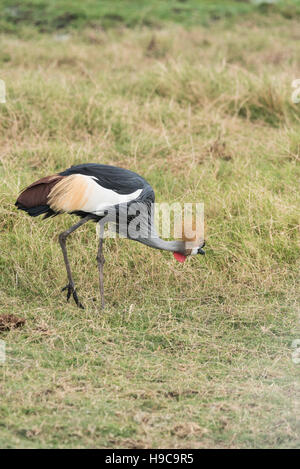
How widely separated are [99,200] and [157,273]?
829 mm

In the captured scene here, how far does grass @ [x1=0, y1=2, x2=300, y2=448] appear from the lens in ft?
11.9

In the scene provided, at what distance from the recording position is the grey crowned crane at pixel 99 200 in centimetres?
469

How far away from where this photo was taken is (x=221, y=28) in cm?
1208

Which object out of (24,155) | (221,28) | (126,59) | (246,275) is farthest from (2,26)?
(246,275)

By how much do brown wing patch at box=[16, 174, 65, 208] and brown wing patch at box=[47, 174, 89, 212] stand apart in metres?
0.05

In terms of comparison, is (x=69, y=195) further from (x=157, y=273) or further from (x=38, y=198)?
(x=157, y=273)

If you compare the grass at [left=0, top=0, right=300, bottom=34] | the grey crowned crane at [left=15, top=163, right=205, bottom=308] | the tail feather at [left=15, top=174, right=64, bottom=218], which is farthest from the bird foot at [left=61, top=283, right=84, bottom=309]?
the grass at [left=0, top=0, right=300, bottom=34]

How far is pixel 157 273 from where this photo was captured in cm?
524

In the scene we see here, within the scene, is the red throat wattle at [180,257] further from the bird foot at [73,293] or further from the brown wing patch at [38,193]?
the brown wing patch at [38,193]

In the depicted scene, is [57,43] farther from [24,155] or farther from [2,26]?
[24,155]

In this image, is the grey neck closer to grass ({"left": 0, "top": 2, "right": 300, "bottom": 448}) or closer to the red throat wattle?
the red throat wattle

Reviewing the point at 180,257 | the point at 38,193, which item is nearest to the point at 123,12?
the point at 38,193

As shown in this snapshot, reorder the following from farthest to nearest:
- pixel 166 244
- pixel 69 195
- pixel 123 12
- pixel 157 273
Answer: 1. pixel 123 12
2. pixel 157 273
3. pixel 166 244
4. pixel 69 195

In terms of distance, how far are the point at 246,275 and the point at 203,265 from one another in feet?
1.14
